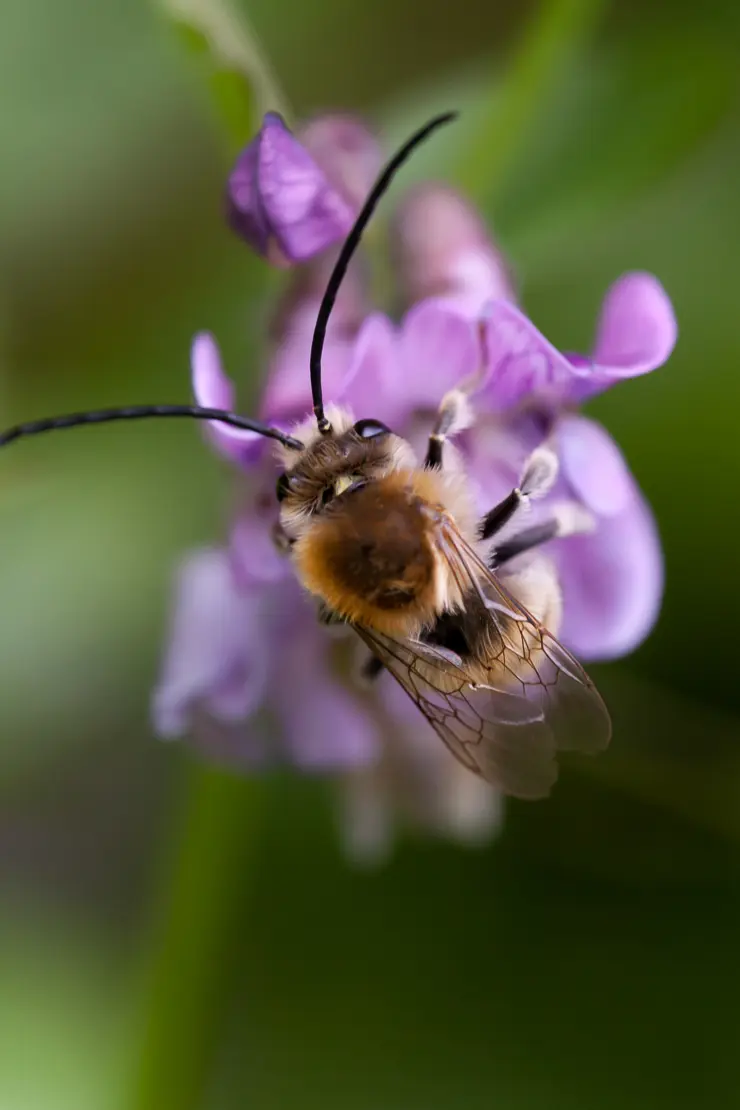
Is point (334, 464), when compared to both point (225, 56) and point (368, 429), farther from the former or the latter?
point (225, 56)

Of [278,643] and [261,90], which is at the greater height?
[261,90]

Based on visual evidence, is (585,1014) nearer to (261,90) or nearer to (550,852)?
(550,852)

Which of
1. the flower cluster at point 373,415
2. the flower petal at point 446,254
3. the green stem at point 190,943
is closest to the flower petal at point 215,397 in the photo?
the flower cluster at point 373,415

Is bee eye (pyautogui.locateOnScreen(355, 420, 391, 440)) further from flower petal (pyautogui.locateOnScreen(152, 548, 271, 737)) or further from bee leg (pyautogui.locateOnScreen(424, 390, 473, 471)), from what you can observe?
flower petal (pyautogui.locateOnScreen(152, 548, 271, 737))

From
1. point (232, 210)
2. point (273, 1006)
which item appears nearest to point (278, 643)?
point (232, 210)

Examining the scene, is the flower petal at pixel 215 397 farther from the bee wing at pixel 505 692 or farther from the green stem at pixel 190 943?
the green stem at pixel 190 943

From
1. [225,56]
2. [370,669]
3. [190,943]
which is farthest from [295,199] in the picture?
[190,943]

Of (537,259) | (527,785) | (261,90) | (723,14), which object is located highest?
(723,14)
